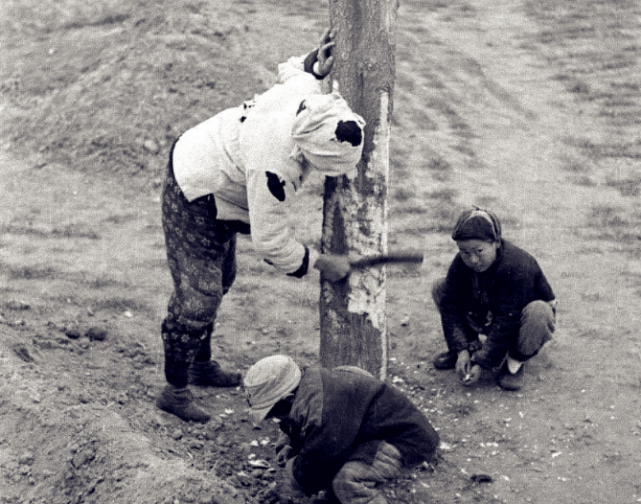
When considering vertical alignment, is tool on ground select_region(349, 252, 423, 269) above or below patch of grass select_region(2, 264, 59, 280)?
above

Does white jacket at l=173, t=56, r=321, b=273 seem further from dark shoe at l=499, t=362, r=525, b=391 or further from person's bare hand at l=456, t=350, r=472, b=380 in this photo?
dark shoe at l=499, t=362, r=525, b=391

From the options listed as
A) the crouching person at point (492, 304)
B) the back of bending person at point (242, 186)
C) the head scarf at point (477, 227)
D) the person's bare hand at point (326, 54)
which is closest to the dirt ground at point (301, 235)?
the crouching person at point (492, 304)

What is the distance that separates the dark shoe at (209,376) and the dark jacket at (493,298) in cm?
128

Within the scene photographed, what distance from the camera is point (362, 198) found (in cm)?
415

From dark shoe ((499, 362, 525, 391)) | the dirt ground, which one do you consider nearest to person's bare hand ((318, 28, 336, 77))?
the dirt ground

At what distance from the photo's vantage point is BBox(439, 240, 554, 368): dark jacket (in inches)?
186

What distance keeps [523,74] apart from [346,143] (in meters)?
7.81

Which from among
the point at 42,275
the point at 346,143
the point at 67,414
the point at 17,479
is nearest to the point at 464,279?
the point at 346,143

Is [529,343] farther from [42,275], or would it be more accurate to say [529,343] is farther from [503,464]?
[42,275]

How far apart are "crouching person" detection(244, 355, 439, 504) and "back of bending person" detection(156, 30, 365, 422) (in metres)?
0.57

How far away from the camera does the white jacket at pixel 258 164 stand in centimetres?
370

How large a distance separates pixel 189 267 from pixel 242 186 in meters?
0.51

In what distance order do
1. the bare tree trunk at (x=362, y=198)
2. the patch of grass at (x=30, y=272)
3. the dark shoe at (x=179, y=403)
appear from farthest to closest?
the patch of grass at (x=30, y=272) → the dark shoe at (x=179, y=403) → the bare tree trunk at (x=362, y=198)

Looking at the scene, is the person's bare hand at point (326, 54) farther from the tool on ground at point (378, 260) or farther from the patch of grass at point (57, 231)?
the patch of grass at point (57, 231)
